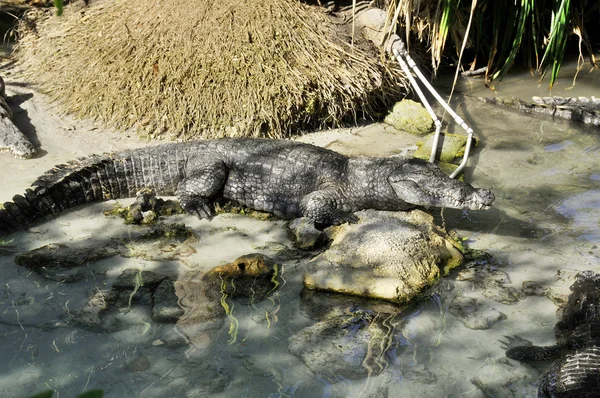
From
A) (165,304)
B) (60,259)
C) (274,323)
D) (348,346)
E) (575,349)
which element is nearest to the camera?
(575,349)

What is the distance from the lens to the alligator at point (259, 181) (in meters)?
5.12

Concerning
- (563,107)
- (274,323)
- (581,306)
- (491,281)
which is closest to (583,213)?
(491,281)

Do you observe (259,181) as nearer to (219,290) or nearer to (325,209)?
(325,209)

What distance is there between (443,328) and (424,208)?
5.65ft

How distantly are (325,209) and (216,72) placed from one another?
2.33m

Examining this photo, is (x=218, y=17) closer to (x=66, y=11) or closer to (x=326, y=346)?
(x=66, y=11)

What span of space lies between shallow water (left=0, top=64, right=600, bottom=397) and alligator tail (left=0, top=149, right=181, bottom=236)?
0.57 feet

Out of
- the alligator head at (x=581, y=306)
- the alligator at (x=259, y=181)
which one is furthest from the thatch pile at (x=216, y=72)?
the alligator head at (x=581, y=306)

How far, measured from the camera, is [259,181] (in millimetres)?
5445

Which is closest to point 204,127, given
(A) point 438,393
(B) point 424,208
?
(B) point 424,208

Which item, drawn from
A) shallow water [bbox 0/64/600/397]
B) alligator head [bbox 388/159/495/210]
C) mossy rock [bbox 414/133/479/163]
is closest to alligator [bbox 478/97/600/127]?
mossy rock [bbox 414/133/479/163]

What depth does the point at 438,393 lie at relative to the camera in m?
3.37

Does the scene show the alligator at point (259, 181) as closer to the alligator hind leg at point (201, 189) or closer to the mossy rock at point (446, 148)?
the alligator hind leg at point (201, 189)

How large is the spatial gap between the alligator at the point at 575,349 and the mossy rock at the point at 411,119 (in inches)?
115
